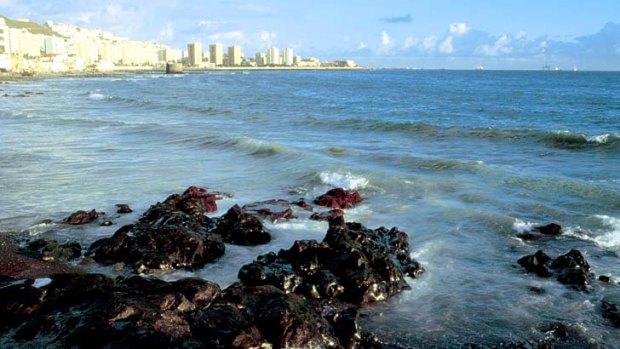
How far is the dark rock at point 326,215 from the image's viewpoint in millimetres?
14220

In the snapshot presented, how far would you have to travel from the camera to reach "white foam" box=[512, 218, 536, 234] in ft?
43.6

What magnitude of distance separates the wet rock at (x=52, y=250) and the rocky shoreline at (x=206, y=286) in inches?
1.2

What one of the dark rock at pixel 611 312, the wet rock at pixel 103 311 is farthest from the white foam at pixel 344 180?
the wet rock at pixel 103 311

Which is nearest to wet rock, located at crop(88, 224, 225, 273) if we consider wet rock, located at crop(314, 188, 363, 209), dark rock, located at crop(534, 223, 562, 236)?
wet rock, located at crop(314, 188, 363, 209)

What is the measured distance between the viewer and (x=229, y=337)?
6629 millimetres

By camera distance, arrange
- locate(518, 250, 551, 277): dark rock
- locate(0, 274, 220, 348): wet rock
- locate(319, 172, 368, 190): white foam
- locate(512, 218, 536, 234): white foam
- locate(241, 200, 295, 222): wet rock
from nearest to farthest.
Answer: locate(0, 274, 220, 348): wet rock
locate(518, 250, 551, 277): dark rock
locate(512, 218, 536, 234): white foam
locate(241, 200, 295, 222): wet rock
locate(319, 172, 368, 190): white foam

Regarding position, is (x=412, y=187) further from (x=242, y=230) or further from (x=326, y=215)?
(x=242, y=230)

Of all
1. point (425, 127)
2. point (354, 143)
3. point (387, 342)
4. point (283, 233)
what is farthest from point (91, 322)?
point (425, 127)

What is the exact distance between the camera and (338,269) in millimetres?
9773

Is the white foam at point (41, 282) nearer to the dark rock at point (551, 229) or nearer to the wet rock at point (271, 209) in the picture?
the wet rock at point (271, 209)

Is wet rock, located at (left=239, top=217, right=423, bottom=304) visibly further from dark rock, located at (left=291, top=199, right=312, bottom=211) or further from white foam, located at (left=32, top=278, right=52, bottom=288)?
dark rock, located at (left=291, top=199, right=312, bottom=211)

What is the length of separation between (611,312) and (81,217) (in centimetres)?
1171

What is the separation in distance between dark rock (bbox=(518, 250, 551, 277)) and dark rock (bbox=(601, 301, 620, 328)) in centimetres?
142


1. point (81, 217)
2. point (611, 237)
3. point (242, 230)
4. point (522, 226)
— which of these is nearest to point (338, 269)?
point (242, 230)
